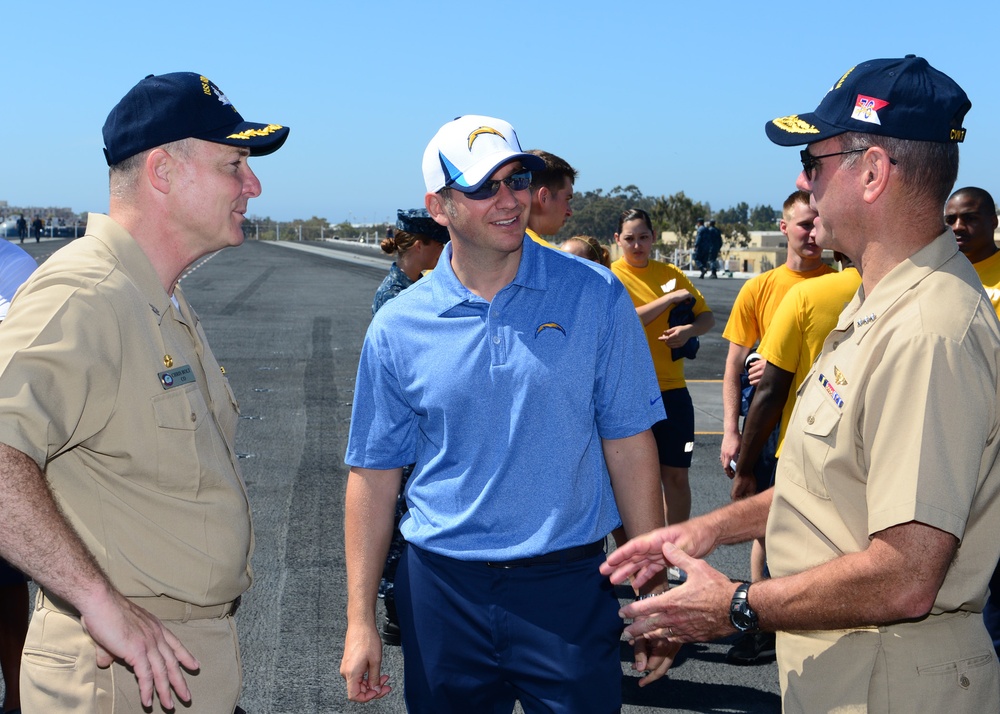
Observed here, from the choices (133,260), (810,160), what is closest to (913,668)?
(810,160)

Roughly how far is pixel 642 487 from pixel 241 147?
1585mm

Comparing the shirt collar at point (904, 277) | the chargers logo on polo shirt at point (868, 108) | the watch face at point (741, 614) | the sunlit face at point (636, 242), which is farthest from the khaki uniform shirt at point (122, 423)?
the sunlit face at point (636, 242)

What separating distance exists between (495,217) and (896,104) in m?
1.22

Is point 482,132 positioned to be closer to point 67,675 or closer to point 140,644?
point 140,644

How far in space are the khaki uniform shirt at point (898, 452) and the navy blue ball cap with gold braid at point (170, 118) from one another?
5.86 ft

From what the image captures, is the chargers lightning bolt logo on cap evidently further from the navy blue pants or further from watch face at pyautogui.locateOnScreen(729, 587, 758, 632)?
watch face at pyautogui.locateOnScreen(729, 587, 758, 632)

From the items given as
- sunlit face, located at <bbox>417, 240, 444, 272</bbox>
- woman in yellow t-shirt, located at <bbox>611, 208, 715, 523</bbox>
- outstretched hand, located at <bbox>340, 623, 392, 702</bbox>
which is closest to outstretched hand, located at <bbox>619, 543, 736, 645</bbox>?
outstretched hand, located at <bbox>340, 623, 392, 702</bbox>

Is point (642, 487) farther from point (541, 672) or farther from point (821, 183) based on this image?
point (821, 183)

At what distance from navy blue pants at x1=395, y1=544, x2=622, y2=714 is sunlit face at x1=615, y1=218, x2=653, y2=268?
4.13m

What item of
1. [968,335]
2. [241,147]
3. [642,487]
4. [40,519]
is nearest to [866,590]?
[968,335]

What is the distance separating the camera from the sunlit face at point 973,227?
223 inches

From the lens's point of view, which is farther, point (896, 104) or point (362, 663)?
point (362, 663)

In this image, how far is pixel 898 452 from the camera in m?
2.07

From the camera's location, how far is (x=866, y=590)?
2.12m
